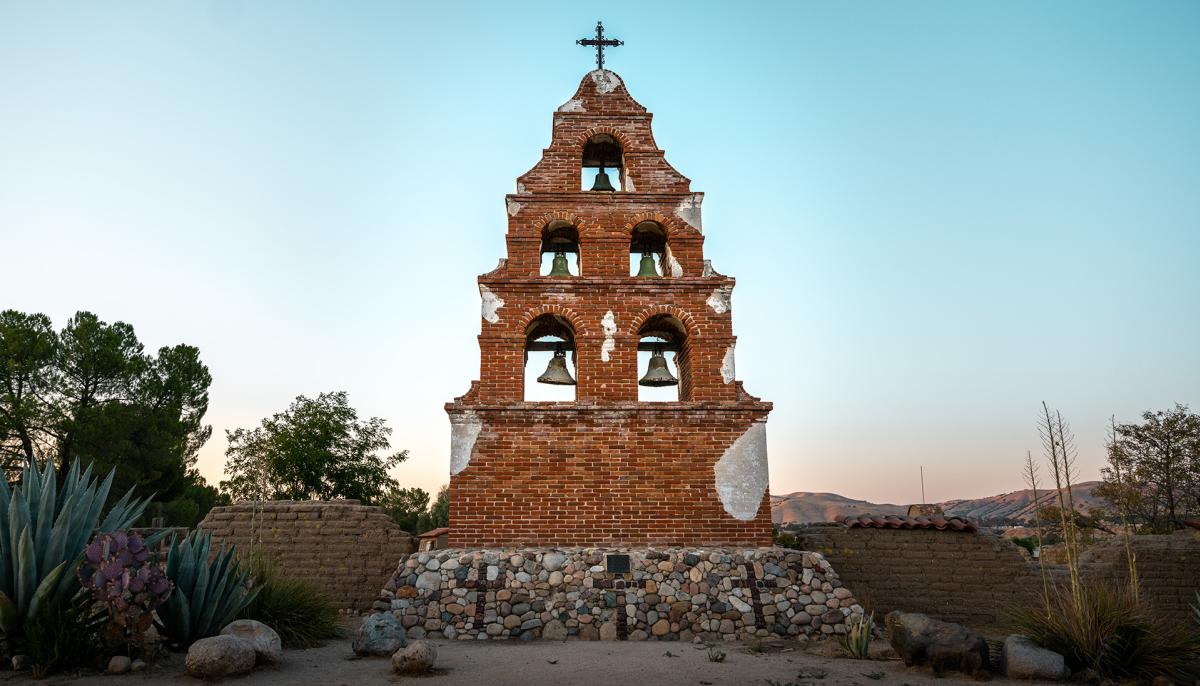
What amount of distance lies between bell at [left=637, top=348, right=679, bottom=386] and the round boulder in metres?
5.02

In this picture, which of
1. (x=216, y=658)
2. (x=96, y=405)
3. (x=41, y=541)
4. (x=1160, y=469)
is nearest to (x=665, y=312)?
(x=216, y=658)

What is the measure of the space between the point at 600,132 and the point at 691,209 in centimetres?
212

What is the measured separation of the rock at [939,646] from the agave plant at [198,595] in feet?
22.0

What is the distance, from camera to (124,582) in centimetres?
593

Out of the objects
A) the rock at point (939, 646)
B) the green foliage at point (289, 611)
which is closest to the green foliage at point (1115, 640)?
the rock at point (939, 646)

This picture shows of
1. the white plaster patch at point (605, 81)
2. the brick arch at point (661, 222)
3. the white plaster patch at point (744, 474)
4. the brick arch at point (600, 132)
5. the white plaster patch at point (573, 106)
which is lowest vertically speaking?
the white plaster patch at point (744, 474)

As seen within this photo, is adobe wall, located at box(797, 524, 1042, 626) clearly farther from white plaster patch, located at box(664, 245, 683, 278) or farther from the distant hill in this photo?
the distant hill

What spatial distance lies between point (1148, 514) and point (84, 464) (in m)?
33.1

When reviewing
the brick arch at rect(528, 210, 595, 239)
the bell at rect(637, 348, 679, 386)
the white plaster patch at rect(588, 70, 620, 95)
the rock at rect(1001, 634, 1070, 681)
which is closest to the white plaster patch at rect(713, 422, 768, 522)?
Result: the bell at rect(637, 348, 679, 386)

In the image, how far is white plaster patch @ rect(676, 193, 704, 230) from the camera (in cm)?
1165

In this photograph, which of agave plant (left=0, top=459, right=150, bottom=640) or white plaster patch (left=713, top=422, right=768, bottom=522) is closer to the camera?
agave plant (left=0, top=459, right=150, bottom=640)

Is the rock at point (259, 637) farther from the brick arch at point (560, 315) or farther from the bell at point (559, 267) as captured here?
the bell at point (559, 267)

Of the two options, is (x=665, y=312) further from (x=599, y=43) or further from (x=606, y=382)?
(x=599, y=43)

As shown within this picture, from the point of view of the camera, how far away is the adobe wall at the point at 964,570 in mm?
10617
